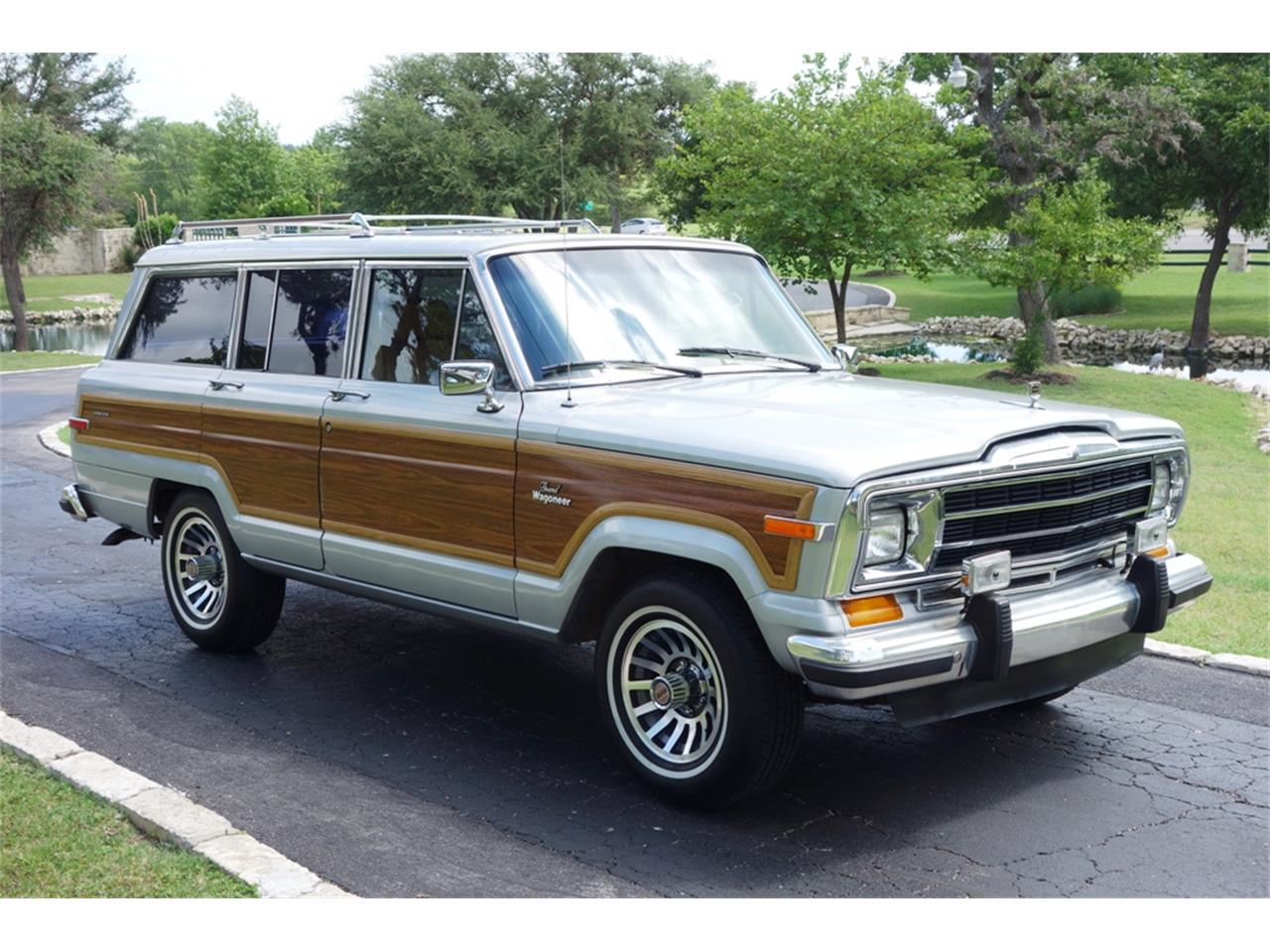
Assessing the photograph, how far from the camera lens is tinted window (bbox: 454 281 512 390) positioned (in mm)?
6074

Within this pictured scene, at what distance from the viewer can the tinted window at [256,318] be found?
7.33 m

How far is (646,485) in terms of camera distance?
5242mm

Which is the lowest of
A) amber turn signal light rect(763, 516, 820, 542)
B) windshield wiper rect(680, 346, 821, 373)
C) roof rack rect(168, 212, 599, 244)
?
amber turn signal light rect(763, 516, 820, 542)

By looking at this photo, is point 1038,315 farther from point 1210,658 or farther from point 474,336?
point 474,336

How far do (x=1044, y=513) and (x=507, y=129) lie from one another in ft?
128

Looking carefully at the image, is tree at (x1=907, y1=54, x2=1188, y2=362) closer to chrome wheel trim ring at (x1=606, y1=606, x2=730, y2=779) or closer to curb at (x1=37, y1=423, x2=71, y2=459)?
curb at (x1=37, y1=423, x2=71, y2=459)

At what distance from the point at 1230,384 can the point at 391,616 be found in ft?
73.7

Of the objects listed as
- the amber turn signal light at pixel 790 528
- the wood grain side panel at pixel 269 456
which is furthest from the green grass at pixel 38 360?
the amber turn signal light at pixel 790 528

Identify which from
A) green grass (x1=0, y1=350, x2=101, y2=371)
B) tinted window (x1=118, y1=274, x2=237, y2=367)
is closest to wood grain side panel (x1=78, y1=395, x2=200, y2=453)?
tinted window (x1=118, y1=274, x2=237, y2=367)

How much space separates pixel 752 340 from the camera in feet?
21.7

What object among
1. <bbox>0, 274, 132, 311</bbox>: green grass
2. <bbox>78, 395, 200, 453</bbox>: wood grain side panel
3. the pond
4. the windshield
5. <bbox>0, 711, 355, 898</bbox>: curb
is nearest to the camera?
<bbox>0, 711, 355, 898</bbox>: curb

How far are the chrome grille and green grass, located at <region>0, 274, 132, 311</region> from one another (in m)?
56.0

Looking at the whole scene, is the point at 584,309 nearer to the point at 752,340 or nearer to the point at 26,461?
the point at 752,340

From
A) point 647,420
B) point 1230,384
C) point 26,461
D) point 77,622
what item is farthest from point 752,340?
point 1230,384
